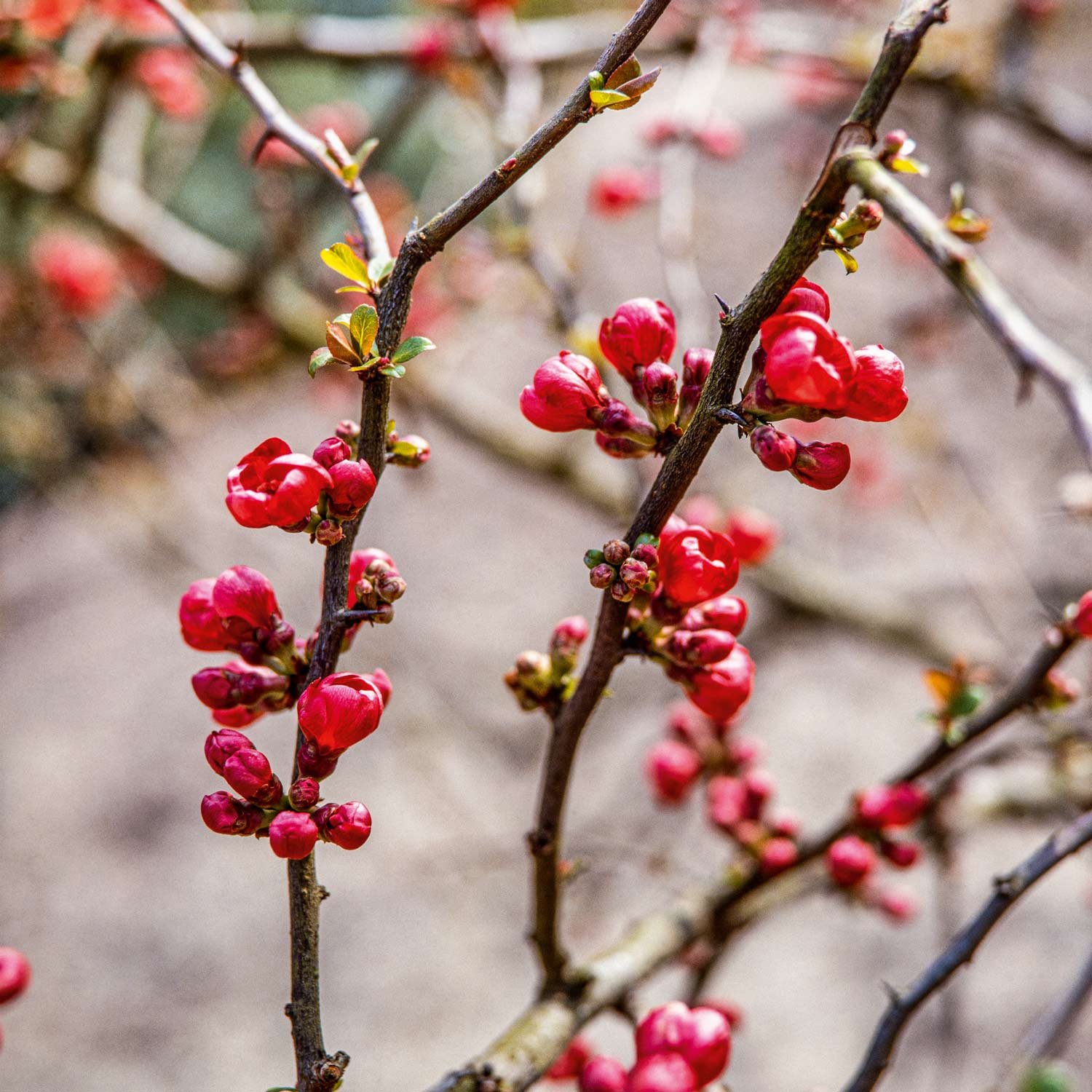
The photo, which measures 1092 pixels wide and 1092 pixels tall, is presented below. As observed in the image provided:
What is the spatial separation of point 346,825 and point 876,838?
2.33ft

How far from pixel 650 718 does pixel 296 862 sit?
2.78 metres

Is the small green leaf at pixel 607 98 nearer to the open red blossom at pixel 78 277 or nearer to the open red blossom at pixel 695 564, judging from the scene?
the open red blossom at pixel 695 564

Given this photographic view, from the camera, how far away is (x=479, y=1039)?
105 inches

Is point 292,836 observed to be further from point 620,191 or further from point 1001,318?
point 620,191

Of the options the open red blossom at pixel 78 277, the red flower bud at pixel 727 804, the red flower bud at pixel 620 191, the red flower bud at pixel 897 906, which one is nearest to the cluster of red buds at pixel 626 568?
the red flower bud at pixel 727 804

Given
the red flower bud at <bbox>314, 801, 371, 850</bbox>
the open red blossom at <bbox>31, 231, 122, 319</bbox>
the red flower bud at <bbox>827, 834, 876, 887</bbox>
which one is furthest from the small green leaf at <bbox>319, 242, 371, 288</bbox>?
the open red blossom at <bbox>31, 231, 122, 319</bbox>

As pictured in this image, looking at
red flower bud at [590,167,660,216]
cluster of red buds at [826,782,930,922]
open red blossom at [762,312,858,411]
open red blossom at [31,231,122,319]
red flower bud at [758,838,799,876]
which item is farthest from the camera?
open red blossom at [31,231,122,319]

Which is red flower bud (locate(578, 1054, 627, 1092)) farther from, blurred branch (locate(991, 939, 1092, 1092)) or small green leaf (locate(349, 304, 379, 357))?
small green leaf (locate(349, 304, 379, 357))

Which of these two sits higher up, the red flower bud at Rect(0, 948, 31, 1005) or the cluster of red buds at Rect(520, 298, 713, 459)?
the cluster of red buds at Rect(520, 298, 713, 459)

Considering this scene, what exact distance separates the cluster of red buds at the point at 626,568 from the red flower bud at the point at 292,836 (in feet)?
0.78

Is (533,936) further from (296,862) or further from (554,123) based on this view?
(554,123)

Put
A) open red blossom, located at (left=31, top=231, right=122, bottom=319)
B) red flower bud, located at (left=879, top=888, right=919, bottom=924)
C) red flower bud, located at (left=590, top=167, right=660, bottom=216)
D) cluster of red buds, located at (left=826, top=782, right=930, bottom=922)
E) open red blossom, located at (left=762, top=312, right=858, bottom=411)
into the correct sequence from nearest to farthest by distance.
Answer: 1. open red blossom, located at (left=762, top=312, right=858, bottom=411)
2. cluster of red buds, located at (left=826, top=782, right=930, bottom=922)
3. red flower bud, located at (left=879, top=888, right=919, bottom=924)
4. red flower bud, located at (left=590, top=167, right=660, bottom=216)
5. open red blossom, located at (left=31, top=231, right=122, bottom=319)

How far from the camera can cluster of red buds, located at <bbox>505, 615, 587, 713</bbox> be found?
0.72 meters

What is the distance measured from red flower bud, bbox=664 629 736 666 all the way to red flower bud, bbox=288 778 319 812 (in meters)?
0.26
